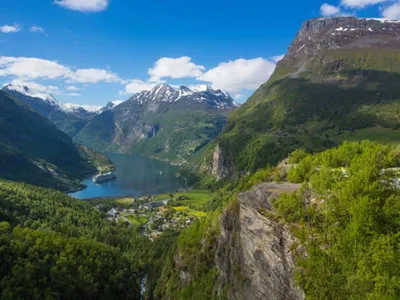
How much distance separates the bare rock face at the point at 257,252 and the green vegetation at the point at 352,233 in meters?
2.65

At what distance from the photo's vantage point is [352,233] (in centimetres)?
2608

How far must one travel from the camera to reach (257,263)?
1554 inches

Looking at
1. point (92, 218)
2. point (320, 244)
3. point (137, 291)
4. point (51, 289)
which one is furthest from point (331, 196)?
point (92, 218)

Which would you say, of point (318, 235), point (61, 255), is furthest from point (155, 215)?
point (318, 235)

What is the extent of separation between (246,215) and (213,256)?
19.1 metres

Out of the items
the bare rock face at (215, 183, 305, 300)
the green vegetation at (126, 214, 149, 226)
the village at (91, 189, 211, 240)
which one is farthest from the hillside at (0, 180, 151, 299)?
the bare rock face at (215, 183, 305, 300)

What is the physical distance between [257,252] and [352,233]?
629 inches

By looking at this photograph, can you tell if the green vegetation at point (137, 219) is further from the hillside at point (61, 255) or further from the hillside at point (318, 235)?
the hillside at point (318, 235)

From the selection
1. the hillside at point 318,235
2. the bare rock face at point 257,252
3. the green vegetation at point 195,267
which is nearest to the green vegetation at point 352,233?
the hillside at point 318,235

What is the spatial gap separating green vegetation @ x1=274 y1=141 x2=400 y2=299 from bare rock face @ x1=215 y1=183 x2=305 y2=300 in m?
2.65

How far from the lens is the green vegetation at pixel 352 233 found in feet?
77.2

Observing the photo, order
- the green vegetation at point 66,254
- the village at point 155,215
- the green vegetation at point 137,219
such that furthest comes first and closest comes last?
the green vegetation at point 137,219
the village at point 155,215
the green vegetation at point 66,254

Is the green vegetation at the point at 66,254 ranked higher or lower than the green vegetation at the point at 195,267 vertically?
lower

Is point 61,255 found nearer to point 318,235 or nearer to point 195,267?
point 195,267
